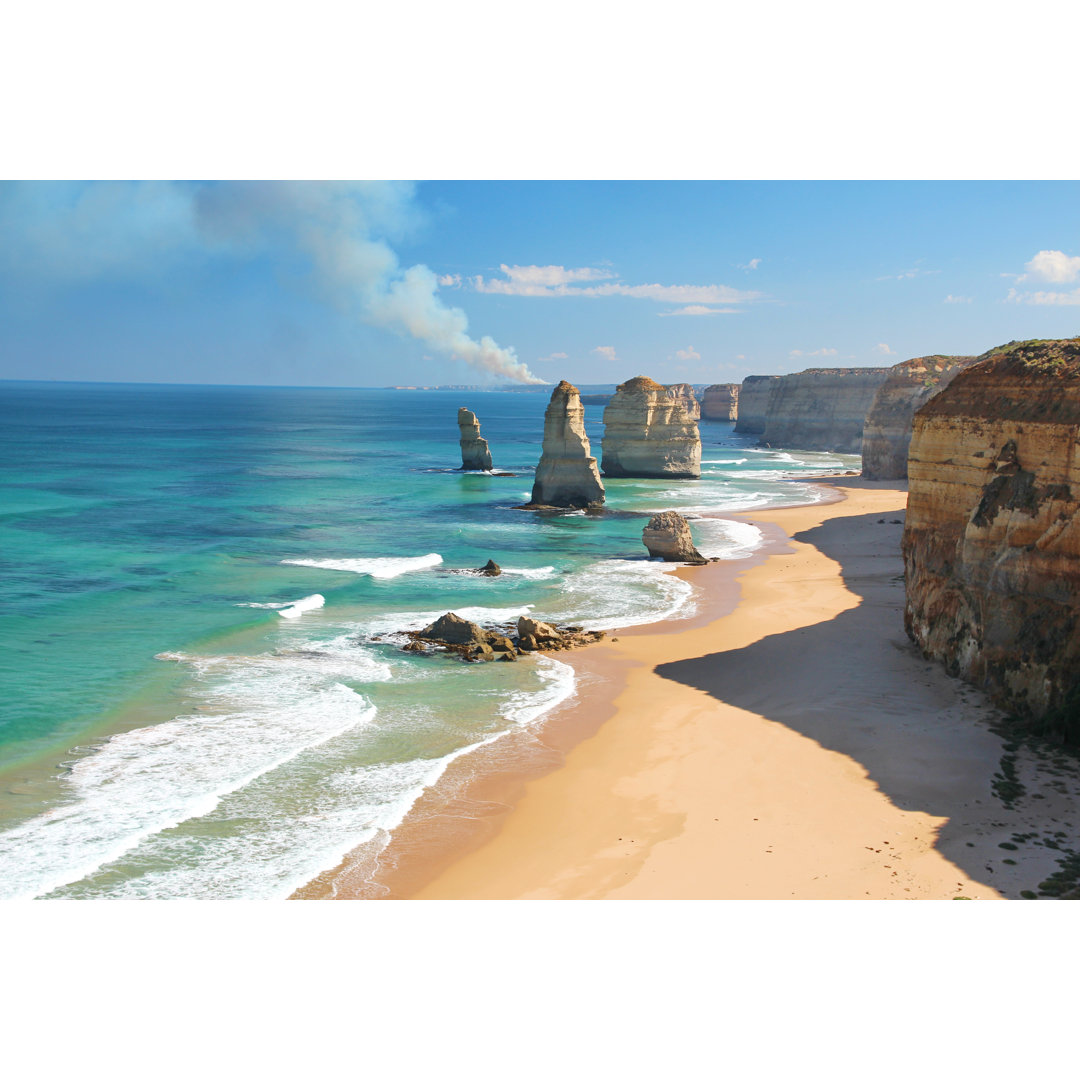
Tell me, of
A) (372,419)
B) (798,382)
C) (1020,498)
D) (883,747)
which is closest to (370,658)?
(883,747)

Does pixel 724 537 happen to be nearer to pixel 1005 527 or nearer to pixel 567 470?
pixel 567 470

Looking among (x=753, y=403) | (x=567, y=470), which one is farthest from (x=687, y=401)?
(x=567, y=470)

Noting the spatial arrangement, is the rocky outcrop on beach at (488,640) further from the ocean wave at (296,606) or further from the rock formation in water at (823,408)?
the rock formation in water at (823,408)

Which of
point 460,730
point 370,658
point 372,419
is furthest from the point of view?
point 372,419

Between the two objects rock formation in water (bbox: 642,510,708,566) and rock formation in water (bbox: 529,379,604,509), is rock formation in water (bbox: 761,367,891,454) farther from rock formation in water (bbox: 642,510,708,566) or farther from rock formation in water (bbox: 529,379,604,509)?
rock formation in water (bbox: 642,510,708,566)

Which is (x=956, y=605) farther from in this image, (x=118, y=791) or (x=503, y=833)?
(x=118, y=791)

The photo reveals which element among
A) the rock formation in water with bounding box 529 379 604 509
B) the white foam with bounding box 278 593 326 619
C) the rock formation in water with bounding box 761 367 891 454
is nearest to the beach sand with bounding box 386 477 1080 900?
the white foam with bounding box 278 593 326 619
